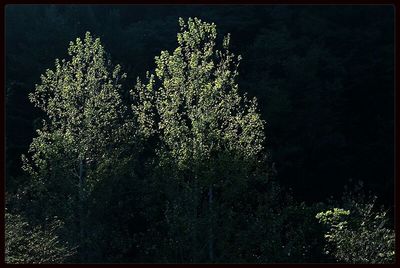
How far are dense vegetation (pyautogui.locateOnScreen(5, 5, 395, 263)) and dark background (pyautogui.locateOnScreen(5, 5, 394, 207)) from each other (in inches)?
2.7

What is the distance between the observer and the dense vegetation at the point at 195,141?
17250 mm

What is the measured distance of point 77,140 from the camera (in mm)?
18062

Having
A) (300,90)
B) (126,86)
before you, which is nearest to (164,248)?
(126,86)

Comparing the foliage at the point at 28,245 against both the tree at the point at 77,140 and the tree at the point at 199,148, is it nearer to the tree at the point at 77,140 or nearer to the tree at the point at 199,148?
the tree at the point at 77,140

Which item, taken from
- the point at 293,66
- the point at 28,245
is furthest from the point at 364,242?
the point at 293,66

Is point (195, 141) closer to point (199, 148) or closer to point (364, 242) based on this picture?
point (199, 148)

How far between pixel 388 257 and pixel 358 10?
19.1m

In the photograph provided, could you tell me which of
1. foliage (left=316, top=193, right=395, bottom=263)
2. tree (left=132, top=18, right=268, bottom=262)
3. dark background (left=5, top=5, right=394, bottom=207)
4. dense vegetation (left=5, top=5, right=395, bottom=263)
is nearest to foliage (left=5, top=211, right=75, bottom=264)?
dense vegetation (left=5, top=5, right=395, bottom=263)

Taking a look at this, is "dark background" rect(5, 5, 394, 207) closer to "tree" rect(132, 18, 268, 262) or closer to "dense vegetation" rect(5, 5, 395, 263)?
"dense vegetation" rect(5, 5, 395, 263)

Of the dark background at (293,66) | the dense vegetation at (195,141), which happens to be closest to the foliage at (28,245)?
the dense vegetation at (195,141)

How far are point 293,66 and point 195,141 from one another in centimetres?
1246

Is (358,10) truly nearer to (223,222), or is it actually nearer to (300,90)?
(300,90)

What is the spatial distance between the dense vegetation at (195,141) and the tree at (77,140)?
44 mm

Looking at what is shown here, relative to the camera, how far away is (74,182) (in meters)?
17.9
